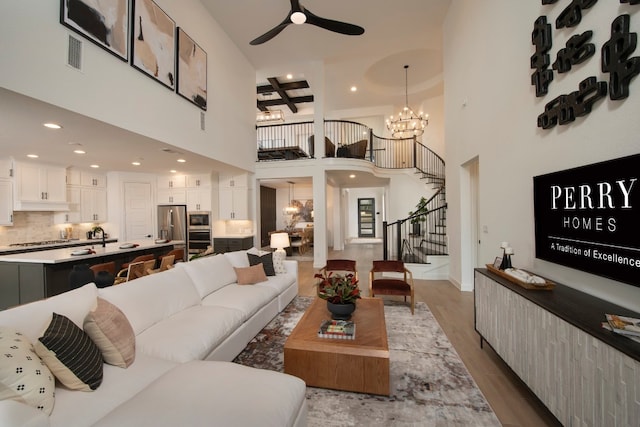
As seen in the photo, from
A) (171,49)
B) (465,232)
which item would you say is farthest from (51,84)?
(465,232)

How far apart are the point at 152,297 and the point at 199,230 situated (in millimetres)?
5159

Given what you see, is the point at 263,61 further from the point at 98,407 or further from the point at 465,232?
the point at 98,407

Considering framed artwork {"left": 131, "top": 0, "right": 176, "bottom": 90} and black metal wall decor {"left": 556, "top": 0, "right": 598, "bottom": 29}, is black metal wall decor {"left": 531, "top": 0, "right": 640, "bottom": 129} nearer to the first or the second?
black metal wall decor {"left": 556, "top": 0, "right": 598, "bottom": 29}

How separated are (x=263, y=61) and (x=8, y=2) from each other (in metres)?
5.25

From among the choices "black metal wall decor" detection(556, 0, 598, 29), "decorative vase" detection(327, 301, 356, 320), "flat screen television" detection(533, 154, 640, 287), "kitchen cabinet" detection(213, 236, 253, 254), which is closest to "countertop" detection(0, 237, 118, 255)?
"kitchen cabinet" detection(213, 236, 253, 254)

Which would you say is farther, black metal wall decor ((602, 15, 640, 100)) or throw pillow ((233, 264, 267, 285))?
throw pillow ((233, 264, 267, 285))

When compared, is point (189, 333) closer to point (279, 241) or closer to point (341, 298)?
point (341, 298)

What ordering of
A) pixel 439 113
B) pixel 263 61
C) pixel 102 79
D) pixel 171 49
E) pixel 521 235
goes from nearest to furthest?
pixel 521 235 → pixel 102 79 → pixel 171 49 → pixel 263 61 → pixel 439 113

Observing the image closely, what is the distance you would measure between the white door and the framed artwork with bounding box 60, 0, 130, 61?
4922mm

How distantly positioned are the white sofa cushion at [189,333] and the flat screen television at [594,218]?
290 cm

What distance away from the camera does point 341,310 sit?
2502 millimetres

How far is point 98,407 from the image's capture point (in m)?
1.31

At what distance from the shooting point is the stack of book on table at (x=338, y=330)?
7.23 feet

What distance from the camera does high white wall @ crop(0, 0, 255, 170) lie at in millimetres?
2361
